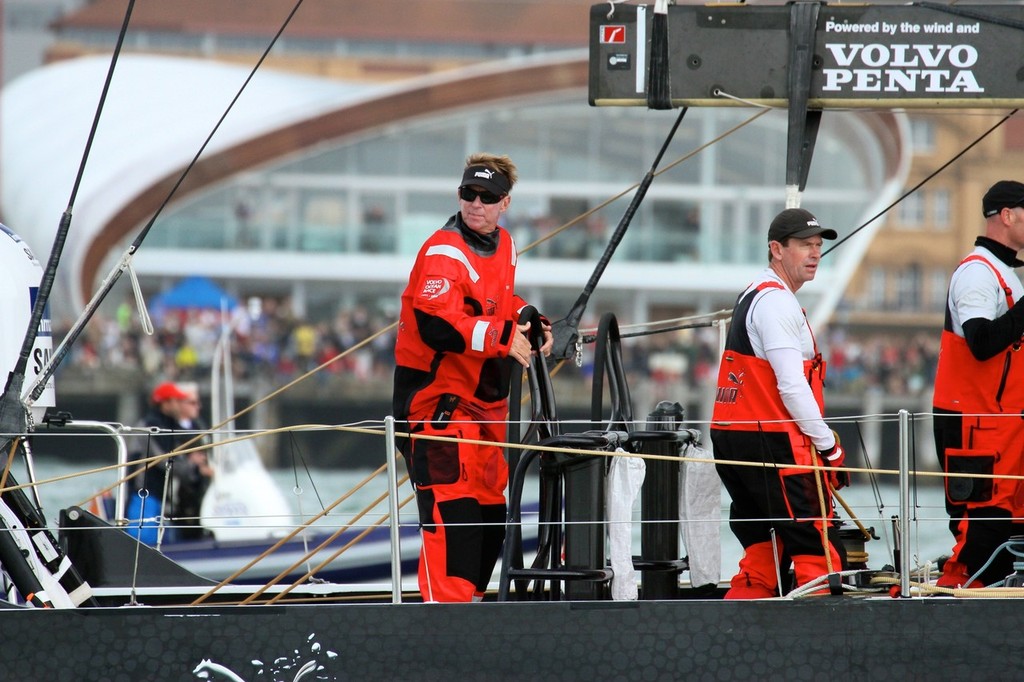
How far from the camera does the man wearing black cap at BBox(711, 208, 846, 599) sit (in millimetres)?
3879

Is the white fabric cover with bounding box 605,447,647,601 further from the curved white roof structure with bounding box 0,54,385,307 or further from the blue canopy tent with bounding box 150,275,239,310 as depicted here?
the curved white roof structure with bounding box 0,54,385,307

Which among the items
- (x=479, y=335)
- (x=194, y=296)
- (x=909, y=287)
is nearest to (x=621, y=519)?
(x=479, y=335)

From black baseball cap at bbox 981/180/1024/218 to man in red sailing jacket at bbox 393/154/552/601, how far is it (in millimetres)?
1442

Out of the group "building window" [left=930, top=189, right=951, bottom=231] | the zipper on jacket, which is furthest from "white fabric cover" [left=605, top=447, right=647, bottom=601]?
"building window" [left=930, top=189, right=951, bottom=231]

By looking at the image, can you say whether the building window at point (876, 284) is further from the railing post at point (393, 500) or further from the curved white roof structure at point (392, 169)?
the railing post at point (393, 500)

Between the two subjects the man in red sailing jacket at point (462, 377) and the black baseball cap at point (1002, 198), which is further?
the black baseball cap at point (1002, 198)

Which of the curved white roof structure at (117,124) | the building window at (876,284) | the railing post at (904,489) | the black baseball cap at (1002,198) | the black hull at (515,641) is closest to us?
the railing post at (904,489)

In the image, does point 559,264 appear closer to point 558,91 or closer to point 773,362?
point 558,91

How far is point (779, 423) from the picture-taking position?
3932 millimetres

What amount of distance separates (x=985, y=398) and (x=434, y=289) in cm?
167

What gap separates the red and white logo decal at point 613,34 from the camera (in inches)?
169

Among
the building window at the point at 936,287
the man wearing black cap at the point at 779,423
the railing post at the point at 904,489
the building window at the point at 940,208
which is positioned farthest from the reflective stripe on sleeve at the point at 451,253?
→ the building window at the point at 940,208

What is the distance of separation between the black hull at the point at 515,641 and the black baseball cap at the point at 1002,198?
126 cm

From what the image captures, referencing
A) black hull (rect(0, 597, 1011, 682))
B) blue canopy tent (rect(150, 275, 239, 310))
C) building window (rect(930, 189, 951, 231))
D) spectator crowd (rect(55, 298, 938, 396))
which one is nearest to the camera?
black hull (rect(0, 597, 1011, 682))
